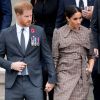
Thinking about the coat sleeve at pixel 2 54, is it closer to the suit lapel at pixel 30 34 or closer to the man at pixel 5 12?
the suit lapel at pixel 30 34

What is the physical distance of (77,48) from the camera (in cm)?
619

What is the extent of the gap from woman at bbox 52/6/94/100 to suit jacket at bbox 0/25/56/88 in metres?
0.31

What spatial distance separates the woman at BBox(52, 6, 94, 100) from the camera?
616cm

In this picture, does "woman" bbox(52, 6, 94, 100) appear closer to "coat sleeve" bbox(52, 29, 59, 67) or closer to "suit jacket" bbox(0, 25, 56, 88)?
"coat sleeve" bbox(52, 29, 59, 67)

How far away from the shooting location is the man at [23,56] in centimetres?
575

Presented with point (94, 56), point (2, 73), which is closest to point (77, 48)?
point (94, 56)

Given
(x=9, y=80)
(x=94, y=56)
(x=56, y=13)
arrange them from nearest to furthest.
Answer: (x=9, y=80), (x=94, y=56), (x=56, y=13)

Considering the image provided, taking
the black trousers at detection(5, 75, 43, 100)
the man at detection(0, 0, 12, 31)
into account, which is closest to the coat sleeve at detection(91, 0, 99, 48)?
the black trousers at detection(5, 75, 43, 100)

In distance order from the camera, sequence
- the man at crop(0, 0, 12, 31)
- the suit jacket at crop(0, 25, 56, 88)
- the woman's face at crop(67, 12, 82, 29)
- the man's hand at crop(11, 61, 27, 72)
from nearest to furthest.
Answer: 1. the man's hand at crop(11, 61, 27, 72)
2. the suit jacket at crop(0, 25, 56, 88)
3. the woman's face at crop(67, 12, 82, 29)
4. the man at crop(0, 0, 12, 31)

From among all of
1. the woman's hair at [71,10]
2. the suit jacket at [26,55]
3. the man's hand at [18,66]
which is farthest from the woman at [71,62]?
the man's hand at [18,66]

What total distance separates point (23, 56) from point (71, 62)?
69 centimetres

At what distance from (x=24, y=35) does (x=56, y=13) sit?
0.92m

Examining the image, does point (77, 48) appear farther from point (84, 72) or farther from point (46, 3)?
point (46, 3)

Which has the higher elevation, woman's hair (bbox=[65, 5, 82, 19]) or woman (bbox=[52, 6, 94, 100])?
woman's hair (bbox=[65, 5, 82, 19])
